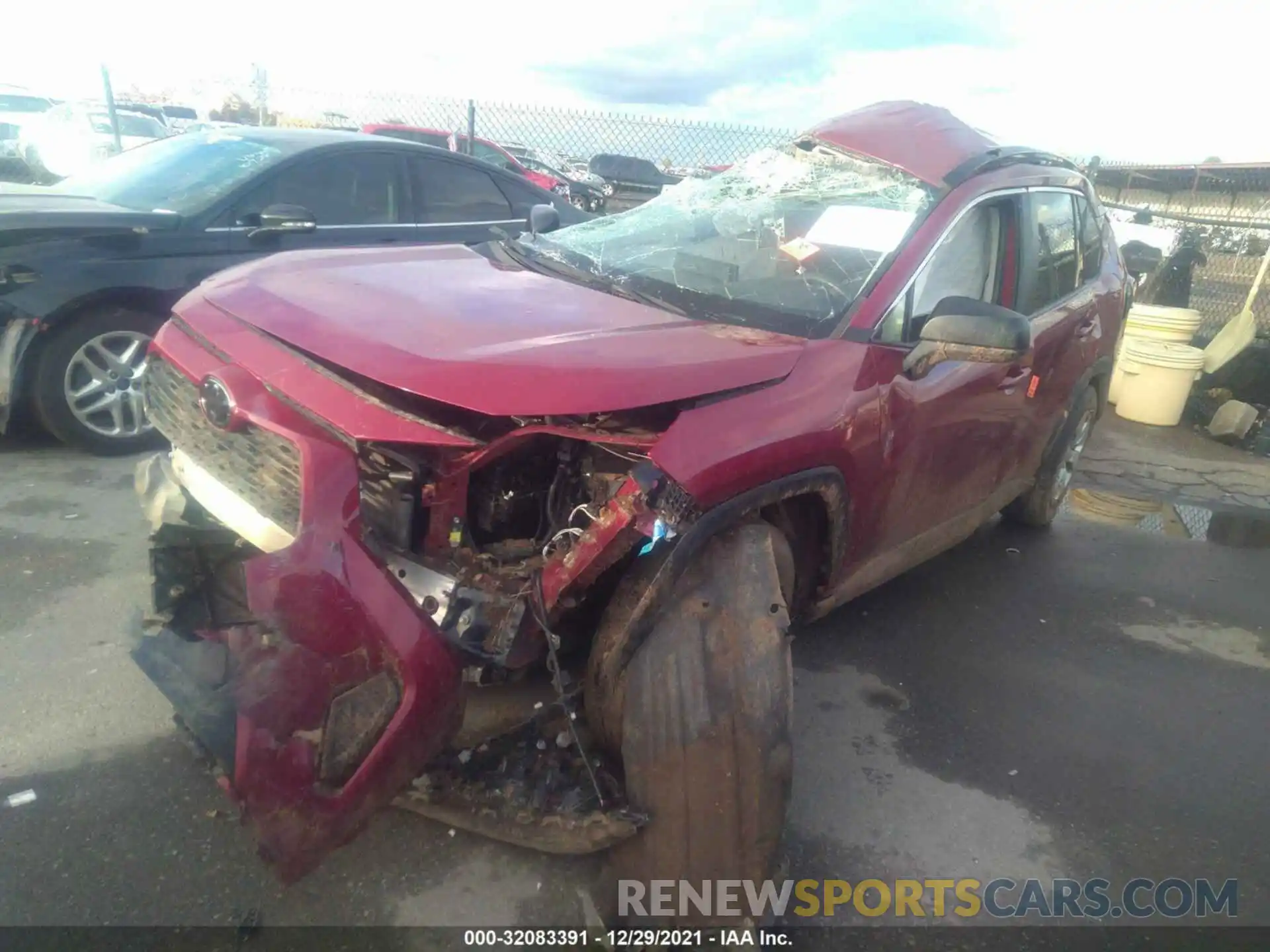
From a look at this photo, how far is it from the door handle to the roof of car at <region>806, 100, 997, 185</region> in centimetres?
82

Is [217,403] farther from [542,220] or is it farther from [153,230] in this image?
[153,230]

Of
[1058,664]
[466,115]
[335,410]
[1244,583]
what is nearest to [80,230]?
[335,410]

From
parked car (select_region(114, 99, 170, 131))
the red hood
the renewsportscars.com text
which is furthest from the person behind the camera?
parked car (select_region(114, 99, 170, 131))

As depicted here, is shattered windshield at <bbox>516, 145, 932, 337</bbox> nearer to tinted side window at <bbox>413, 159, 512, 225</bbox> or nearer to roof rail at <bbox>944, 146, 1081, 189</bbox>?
roof rail at <bbox>944, 146, 1081, 189</bbox>

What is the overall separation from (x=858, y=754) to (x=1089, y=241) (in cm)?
291

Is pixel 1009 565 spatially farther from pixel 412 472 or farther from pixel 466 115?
pixel 466 115

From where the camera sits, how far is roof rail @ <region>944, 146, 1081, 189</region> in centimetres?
314

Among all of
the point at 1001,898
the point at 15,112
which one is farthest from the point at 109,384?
the point at 15,112

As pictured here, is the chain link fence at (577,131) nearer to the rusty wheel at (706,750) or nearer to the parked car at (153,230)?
the parked car at (153,230)

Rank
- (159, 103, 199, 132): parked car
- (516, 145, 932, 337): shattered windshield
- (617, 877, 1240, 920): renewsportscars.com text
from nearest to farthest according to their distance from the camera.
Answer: (617, 877, 1240, 920): renewsportscars.com text, (516, 145, 932, 337): shattered windshield, (159, 103, 199, 132): parked car

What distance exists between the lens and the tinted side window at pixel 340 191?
4926 millimetres

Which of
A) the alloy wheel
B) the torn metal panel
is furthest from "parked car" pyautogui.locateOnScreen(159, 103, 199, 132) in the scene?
the torn metal panel

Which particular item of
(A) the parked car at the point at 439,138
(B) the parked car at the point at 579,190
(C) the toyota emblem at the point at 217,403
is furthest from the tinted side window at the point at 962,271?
(B) the parked car at the point at 579,190

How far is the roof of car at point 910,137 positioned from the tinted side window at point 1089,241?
1009 millimetres
